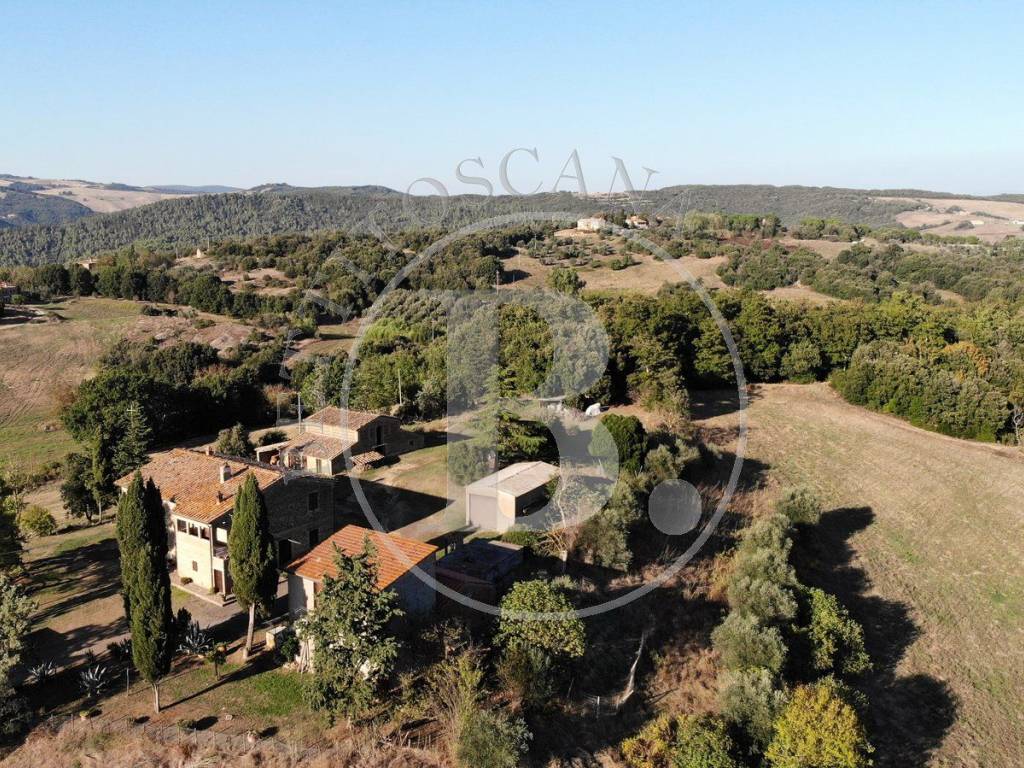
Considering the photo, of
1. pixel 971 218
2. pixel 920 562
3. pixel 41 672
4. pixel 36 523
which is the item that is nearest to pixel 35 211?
pixel 36 523

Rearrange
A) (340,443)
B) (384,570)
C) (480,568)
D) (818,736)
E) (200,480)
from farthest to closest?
(340,443) < (200,480) < (480,568) < (384,570) < (818,736)

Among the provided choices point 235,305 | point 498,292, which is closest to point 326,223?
point 235,305

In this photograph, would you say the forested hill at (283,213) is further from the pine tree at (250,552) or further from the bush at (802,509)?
the pine tree at (250,552)

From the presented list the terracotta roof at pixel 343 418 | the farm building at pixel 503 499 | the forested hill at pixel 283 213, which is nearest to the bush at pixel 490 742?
the farm building at pixel 503 499

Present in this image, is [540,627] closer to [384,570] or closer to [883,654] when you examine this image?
[384,570]

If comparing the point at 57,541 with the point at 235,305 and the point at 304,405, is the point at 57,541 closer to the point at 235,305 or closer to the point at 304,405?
the point at 304,405
